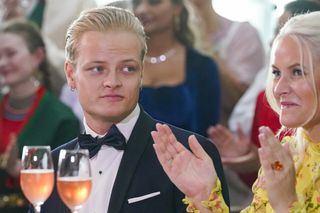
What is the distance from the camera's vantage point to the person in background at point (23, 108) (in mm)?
4266

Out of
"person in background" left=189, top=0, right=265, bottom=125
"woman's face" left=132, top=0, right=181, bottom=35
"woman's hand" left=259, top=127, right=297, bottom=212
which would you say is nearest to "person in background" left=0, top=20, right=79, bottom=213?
"woman's face" left=132, top=0, right=181, bottom=35

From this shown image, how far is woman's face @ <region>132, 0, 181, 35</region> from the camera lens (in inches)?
174

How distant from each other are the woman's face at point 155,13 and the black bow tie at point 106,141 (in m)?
1.83

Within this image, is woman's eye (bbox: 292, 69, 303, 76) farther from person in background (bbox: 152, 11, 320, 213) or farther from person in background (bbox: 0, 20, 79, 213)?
person in background (bbox: 0, 20, 79, 213)

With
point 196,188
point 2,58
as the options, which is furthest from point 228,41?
point 196,188

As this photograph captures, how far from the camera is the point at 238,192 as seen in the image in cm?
449

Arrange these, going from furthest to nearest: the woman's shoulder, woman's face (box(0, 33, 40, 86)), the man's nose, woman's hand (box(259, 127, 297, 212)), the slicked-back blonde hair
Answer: woman's face (box(0, 33, 40, 86)) < the woman's shoulder < the slicked-back blonde hair < the man's nose < woman's hand (box(259, 127, 297, 212))

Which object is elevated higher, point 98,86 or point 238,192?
point 98,86

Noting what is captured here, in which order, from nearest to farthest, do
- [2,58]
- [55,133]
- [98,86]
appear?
1. [98,86]
2. [55,133]
3. [2,58]

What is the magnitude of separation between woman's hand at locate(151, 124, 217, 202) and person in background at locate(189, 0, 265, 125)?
222cm

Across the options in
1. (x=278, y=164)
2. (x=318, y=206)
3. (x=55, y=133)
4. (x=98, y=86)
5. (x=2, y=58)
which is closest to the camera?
(x=278, y=164)

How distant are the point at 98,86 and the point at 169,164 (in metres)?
0.35

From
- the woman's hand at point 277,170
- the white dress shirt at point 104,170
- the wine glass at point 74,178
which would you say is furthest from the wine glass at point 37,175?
the woman's hand at point 277,170

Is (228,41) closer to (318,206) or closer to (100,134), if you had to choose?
(100,134)
